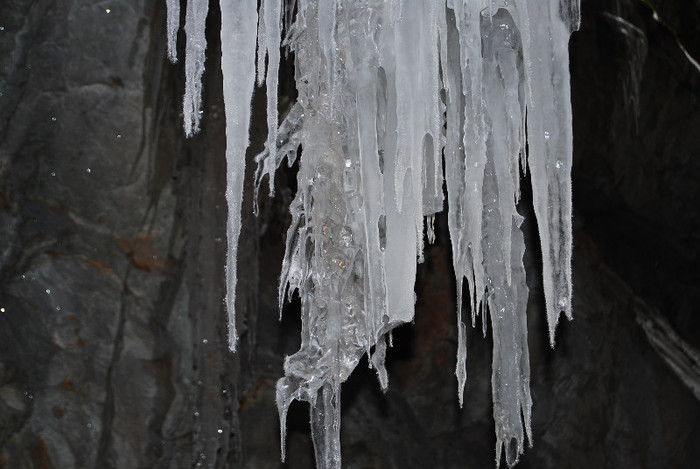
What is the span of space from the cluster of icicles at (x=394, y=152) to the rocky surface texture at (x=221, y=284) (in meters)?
0.66

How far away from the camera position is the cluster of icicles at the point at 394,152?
2379 mm

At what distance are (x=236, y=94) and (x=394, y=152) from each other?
1.64 ft

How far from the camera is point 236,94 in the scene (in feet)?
7.66

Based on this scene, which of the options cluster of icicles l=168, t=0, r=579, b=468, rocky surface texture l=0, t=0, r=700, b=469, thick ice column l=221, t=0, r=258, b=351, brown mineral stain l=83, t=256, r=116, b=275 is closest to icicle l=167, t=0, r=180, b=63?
cluster of icicles l=168, t=0, r=579, b=468

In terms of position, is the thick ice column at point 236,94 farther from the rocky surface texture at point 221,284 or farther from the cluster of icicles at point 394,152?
the rocky surface texture at point 221,284

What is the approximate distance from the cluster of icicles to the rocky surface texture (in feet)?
2.16

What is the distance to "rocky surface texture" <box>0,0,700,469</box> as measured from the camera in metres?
2.95

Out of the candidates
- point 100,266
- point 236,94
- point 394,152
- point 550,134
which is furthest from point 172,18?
point 550,134

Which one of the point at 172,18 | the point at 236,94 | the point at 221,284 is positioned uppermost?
the point at 172,18

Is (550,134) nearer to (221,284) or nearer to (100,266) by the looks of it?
(221,284)

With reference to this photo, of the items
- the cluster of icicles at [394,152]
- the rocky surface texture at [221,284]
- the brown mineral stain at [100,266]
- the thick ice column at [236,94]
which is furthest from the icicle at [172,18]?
the brown mineral stain at [100,266]

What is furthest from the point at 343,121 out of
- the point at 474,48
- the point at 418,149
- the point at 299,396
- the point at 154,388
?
the point at 154,388

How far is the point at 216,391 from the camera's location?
3070 millimetres

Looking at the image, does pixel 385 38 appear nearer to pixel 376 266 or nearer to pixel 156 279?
pixel 376 266
